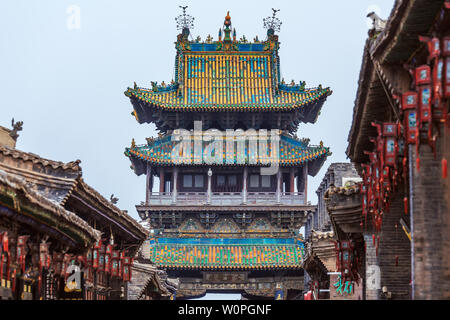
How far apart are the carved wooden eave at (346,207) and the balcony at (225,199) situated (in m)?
22.9

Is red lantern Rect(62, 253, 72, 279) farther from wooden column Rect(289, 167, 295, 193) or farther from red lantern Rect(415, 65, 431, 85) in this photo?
wooden column Rect(289, 167, 295, 193)

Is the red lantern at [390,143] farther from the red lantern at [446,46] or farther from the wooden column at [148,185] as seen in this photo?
the wooden column at [148,185]

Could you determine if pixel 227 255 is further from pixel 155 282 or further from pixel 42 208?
pixel 42 208

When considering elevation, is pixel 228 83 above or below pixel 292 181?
above

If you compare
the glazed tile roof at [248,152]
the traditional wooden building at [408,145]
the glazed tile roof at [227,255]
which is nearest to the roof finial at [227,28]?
the glazed tile roof at [248,152]

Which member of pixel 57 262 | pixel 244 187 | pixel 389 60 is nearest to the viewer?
pixel 389 60

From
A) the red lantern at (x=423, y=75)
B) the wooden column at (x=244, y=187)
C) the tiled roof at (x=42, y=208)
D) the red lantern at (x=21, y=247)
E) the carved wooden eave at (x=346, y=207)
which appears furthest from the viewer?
the wooden column at (x=244, y=187)

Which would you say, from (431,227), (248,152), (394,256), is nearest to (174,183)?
(248,152)

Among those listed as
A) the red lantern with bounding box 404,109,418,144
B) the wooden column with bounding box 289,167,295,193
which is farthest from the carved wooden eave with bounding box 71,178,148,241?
the wooden column with bounding box 289,167,295,193

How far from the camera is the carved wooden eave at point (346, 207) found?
61.1 feet

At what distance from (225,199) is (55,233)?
2652 centimetres

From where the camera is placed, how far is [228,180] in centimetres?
4428

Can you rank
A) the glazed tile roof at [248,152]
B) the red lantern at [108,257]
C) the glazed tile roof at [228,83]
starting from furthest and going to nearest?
the glazed tile roof at [228,83] < the glazed tile roof at [248,152] < the red lantern at [108,257]
